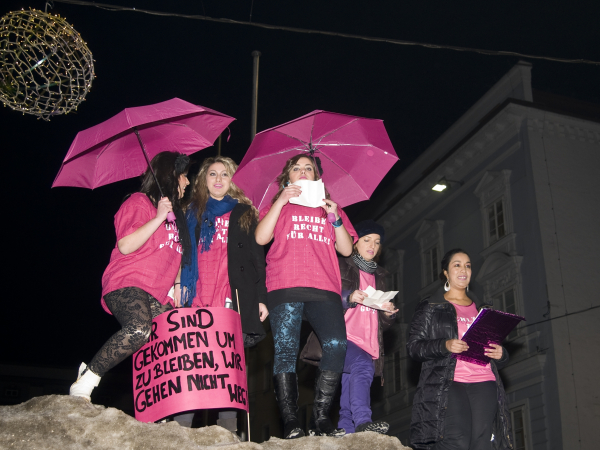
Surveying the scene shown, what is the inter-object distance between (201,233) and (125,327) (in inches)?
52.6

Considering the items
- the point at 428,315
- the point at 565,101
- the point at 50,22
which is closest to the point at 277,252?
the point at 428,315

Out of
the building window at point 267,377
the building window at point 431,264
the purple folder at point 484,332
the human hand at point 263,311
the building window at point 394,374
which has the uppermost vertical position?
the building window at point 431,264

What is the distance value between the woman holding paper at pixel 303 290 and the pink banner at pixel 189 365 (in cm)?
37

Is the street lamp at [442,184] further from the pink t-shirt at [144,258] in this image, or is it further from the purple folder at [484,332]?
the pink t-shirt at [144,258]

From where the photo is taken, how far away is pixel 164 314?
5.27 meters

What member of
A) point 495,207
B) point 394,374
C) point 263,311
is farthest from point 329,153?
point 394,374

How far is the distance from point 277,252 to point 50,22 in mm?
2576

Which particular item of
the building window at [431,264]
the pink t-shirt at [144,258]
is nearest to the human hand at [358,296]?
the pink t-shirt at [144,258]

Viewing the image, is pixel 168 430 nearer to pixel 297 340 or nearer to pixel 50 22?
pixel 297 340

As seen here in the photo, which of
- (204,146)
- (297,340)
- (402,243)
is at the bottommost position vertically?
(297,340)

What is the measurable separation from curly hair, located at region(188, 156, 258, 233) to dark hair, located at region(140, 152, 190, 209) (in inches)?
13.7

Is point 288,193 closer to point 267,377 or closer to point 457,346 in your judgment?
point 457,346

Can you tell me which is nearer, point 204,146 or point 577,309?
point 204,146

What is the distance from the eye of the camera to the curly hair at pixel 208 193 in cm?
619
